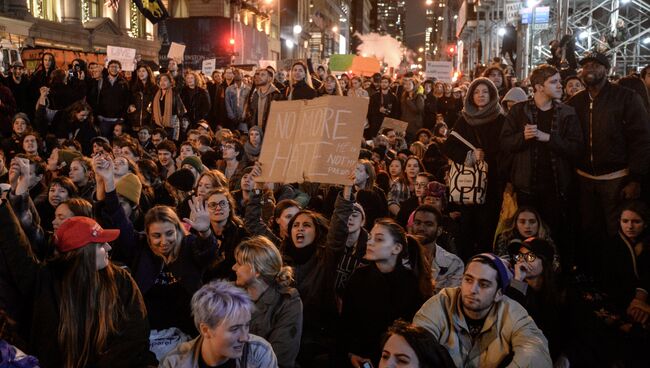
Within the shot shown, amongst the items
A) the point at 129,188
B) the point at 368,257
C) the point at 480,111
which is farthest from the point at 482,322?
the point at 129,188

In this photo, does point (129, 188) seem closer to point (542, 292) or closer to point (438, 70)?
point (542, 292)

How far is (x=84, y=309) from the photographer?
418 centimetres

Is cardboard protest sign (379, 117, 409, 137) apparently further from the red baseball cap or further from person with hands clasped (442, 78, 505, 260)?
the red baseball cap

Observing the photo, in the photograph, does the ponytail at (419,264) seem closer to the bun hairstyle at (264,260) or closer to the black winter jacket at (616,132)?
the bun hairstyle at (264,260)

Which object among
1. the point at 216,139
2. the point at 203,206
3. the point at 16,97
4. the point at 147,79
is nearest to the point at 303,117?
the point at 203,206

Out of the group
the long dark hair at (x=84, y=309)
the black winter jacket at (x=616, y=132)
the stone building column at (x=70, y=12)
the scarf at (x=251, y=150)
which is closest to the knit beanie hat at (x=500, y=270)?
the long dark hair at (x=84, y=309)

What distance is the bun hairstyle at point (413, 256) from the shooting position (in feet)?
17.2

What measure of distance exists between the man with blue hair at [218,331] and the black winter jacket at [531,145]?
12.4 feet

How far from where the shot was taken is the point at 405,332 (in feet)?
12.4

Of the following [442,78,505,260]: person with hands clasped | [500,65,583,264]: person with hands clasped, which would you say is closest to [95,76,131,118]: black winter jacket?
[442,78,505,260]: person with hands clasped

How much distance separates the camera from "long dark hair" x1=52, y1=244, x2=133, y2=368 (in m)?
4.14

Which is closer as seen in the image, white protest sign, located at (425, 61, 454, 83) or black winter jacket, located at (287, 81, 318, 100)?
black winter jacket, located at (287, 81, 318, 100)

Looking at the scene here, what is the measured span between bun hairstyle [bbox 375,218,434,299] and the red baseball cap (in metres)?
2.04

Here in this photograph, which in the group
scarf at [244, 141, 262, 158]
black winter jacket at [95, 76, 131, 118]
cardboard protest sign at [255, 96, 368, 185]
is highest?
black winter jacket at [95, 76, 131, 118]
